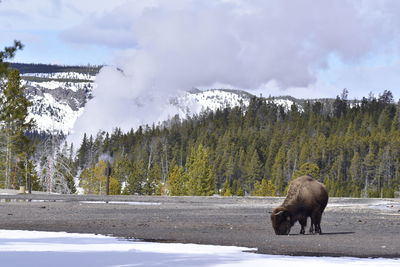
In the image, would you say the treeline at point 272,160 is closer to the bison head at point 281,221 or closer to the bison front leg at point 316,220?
the bison front leg at point 316,220

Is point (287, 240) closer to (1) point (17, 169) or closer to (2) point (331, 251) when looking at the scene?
(2) point (331, 251)

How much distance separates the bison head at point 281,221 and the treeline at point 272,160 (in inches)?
3169

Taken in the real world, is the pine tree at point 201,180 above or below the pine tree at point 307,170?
below

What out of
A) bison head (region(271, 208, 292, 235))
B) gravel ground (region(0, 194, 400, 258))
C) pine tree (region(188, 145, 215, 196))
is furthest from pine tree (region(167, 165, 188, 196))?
bison head (region(271, 208, 292, 235))

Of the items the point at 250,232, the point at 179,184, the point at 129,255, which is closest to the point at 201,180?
the point at 179,184

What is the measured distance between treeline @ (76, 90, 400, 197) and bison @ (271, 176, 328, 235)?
79973 mm

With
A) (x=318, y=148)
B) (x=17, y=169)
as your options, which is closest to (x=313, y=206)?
(x=17, y=169)

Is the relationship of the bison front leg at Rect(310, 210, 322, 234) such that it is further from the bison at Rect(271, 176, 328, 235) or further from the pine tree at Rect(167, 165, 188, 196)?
the pine tree at Rect(167, 165, 188, 196)

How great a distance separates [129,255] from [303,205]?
26.7ft

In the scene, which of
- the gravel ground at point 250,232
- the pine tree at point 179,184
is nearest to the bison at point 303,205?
the gravel ground at point 250,232

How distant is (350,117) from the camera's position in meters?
196

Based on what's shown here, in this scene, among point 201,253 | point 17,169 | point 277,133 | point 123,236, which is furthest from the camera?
point 277,133

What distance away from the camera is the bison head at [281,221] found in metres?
18.2

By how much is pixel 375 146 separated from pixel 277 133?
31223 mm
